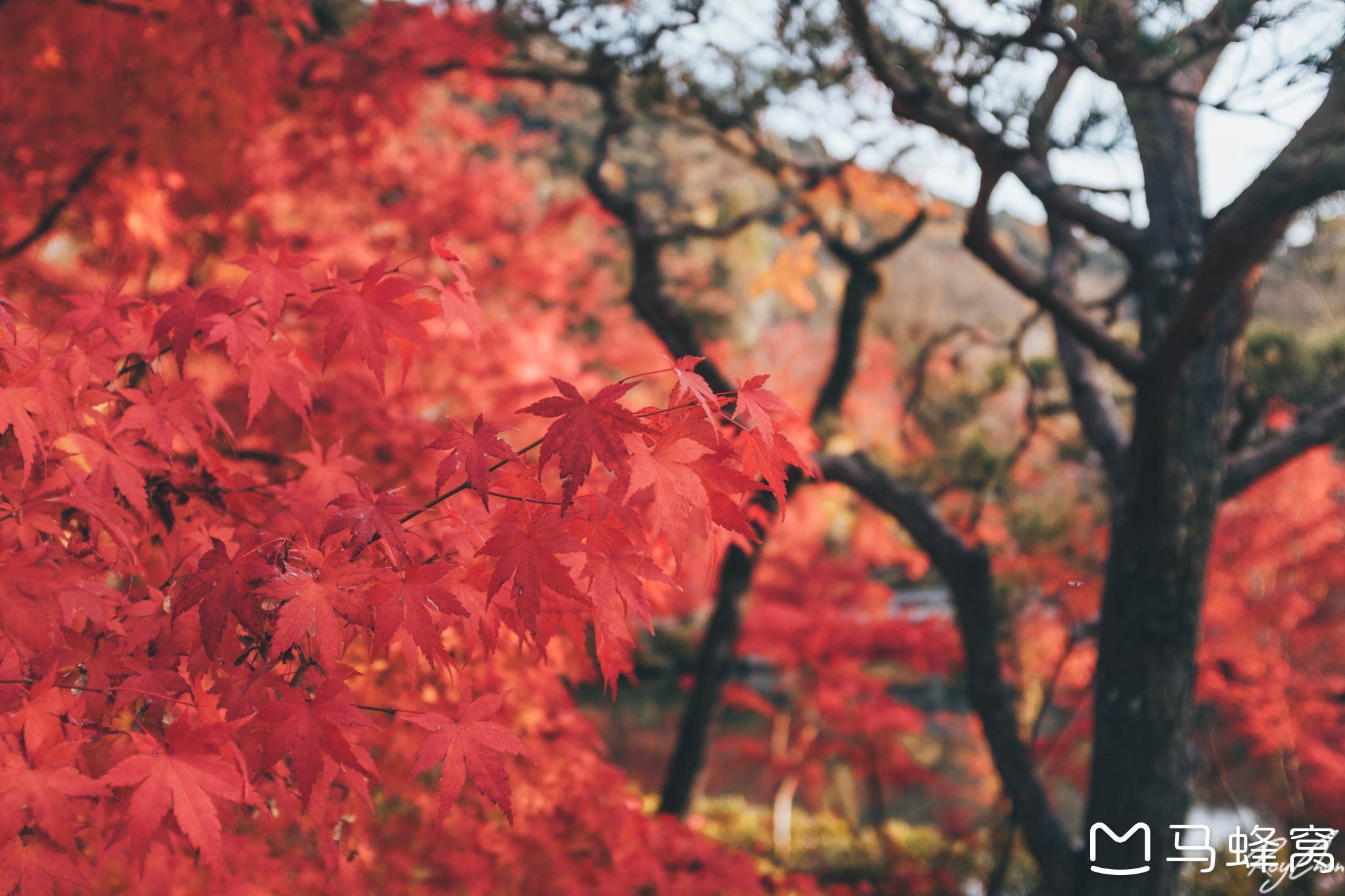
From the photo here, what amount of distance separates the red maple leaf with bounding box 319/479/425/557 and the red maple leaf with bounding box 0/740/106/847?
0.46m

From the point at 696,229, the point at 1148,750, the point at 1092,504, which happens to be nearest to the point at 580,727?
the point at 1148,750

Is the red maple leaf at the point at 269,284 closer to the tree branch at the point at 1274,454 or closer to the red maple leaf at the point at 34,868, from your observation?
the red maple leaf at the point at 34,868

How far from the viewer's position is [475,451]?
4.86ft

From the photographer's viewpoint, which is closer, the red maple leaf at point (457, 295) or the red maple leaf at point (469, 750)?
the red maple leaf at point (469, 750)

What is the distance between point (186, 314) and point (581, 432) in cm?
94

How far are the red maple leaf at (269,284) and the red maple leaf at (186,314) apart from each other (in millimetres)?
38

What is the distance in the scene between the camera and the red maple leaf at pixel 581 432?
4.43 feet

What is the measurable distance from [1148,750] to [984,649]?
37.8 inches

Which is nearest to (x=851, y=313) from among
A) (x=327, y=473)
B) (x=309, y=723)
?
(x=327, y=473)

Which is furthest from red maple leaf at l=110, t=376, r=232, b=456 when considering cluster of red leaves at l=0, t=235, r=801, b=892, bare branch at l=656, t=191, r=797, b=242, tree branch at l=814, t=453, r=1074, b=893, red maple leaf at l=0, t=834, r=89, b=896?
bare branch at l=656, t=191, r=797, b=242

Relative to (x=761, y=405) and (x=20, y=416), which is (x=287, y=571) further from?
(x=761, y=405)

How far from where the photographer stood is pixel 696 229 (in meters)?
6.41

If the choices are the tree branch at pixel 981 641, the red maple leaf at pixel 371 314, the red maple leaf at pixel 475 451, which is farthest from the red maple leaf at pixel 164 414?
the tree branch at pixel 981 641

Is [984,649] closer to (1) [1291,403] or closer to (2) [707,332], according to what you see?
(1) [1291,403]
